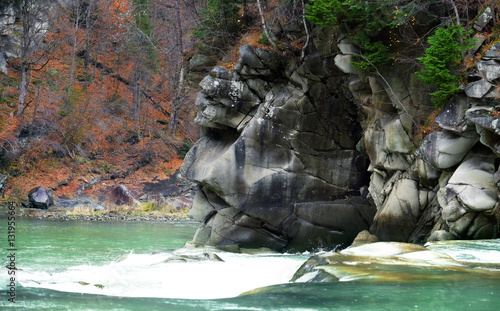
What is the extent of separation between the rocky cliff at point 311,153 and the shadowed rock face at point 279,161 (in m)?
0.04

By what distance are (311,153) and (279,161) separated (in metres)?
1.19

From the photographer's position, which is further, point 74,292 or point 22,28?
point 22,28

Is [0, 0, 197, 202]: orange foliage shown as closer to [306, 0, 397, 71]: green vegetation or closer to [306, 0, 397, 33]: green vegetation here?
[306, 0, 397, 33]: green vegetation

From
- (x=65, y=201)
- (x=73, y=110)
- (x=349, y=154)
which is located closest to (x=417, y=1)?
(x=349, y=154)

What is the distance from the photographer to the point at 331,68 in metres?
19.0

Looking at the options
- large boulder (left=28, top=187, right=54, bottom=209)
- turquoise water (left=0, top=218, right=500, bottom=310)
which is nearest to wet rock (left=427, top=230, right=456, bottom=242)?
turquoise water (left=0, top=218, right=500, bottom=310)

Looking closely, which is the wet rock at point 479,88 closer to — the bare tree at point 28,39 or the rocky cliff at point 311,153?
the rocky cliff at point 311,153

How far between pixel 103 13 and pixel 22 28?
750cm

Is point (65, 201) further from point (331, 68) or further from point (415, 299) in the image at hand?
point (415, 299)

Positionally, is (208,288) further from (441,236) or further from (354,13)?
(354,13)

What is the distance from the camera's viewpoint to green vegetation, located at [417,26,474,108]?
1313 centimetres

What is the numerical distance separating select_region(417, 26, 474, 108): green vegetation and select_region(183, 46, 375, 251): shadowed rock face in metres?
5.71

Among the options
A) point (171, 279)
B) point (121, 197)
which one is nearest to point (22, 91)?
point (121, 197)

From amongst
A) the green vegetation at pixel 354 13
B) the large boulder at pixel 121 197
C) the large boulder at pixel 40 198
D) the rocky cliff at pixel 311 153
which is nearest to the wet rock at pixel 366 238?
the rocky cliff at pixel 311 153
